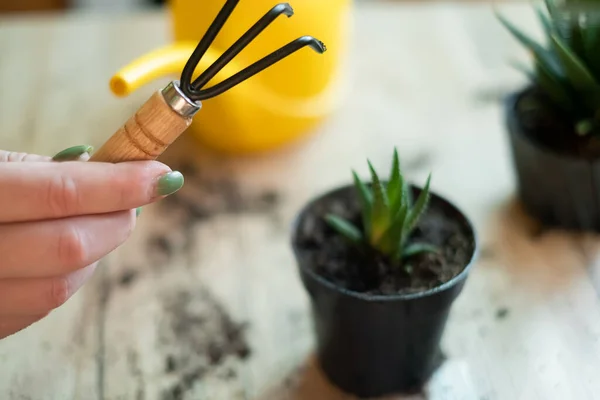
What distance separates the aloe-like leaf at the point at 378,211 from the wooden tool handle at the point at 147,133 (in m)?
0.13

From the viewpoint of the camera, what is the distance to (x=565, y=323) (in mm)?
519

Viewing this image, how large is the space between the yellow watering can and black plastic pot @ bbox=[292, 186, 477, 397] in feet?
0.54

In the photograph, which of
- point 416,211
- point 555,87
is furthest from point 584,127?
point 416,211

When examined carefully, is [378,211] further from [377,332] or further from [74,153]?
[74,153]

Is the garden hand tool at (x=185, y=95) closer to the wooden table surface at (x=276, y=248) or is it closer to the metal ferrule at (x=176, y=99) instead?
the metal ferrule at (x=176, y=99)

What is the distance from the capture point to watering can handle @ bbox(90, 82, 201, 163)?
356mm

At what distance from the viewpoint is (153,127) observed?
36 cm

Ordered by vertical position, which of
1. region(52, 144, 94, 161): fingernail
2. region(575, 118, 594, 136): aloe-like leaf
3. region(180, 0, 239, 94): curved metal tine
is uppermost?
region(180, 0, 239, 94): curved metal tine

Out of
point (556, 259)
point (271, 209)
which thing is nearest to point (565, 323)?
point (556, 259)

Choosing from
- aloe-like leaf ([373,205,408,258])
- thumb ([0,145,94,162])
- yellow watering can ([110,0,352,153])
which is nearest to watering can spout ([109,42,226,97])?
yellow watering can ([110,0,352,153])

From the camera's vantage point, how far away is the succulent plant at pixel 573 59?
20.9 inches

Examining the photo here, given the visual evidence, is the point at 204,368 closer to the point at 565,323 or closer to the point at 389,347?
the point at 389,347

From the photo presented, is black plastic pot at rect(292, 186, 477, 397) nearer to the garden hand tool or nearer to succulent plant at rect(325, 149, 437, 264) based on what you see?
succulent plant at rect(325, 149, 437, 264)

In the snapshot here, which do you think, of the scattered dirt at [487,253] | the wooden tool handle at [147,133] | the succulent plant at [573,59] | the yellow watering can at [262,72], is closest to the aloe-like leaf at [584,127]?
the succulent plant at [573,59]
